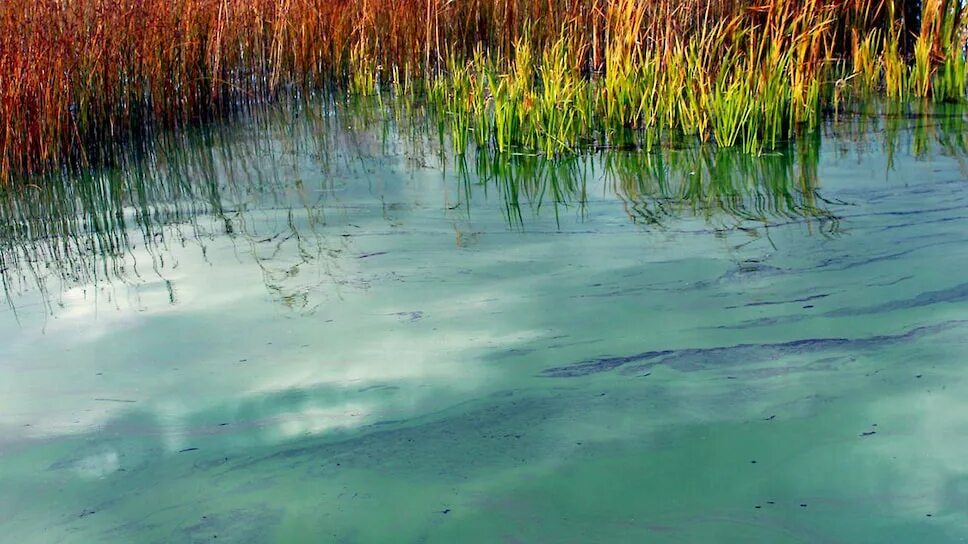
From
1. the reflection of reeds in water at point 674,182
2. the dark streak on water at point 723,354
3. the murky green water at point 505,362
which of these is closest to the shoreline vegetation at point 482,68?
the reflection of reeds in water at point 674,182

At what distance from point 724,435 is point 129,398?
51.6 inches

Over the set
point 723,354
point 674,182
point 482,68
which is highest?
point 482,68

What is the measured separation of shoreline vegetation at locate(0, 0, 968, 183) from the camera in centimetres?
457

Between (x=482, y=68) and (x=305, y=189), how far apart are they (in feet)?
5.22

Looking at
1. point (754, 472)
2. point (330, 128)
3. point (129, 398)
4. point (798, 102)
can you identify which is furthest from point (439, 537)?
point (330, 128)

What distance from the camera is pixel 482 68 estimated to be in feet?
17.9

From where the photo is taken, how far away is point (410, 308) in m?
2.80

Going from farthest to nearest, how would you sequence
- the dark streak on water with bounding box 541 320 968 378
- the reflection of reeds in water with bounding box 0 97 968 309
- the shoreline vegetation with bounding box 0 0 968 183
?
the shoreline vegetation with bounding box 0 0 968 183
the reflection of reeds in water with bounding box 0 97 968 309
the dark streak on water with bounding box 541 320 968 378

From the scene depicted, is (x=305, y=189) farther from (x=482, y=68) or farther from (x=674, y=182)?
(x=482, y=68)

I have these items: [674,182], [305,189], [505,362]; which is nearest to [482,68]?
[305,189]

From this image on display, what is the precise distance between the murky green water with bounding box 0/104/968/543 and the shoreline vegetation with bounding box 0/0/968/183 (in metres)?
0.58

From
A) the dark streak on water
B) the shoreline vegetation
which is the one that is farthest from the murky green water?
the shoreline vegetation

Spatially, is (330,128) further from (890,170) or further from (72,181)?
(890,170)

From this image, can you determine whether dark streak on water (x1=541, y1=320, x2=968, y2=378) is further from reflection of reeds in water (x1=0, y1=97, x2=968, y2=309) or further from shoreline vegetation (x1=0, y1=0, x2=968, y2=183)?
shoreline vegetation (x1=0, y1=0, x2=968, y2=183)
